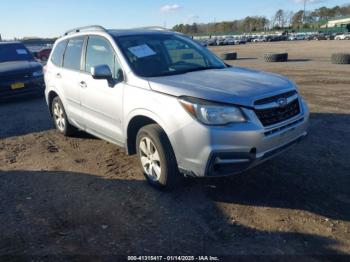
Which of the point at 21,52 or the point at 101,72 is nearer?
the point at 101,72

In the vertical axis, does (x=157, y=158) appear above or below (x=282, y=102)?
below

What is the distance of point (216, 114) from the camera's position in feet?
11.8

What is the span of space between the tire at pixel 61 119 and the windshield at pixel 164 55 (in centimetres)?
221

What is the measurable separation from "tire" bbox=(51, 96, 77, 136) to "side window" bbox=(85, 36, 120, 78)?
1448 mm

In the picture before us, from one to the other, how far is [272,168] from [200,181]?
1048 millimetres

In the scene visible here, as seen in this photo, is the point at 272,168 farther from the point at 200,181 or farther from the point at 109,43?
the point at 109,43

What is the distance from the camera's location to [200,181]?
4609mm

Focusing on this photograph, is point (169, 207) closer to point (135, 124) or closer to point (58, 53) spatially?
point (135, 124)

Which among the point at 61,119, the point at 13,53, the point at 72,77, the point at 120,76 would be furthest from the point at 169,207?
the point at 13,53

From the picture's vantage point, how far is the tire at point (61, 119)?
21.1 ft

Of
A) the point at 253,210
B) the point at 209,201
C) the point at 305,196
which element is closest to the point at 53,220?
the point at 209,201

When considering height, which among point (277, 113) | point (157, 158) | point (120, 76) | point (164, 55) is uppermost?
point (164, 55)

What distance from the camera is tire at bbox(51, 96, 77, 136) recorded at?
21.1ft

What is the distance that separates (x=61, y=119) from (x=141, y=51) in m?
2.76
